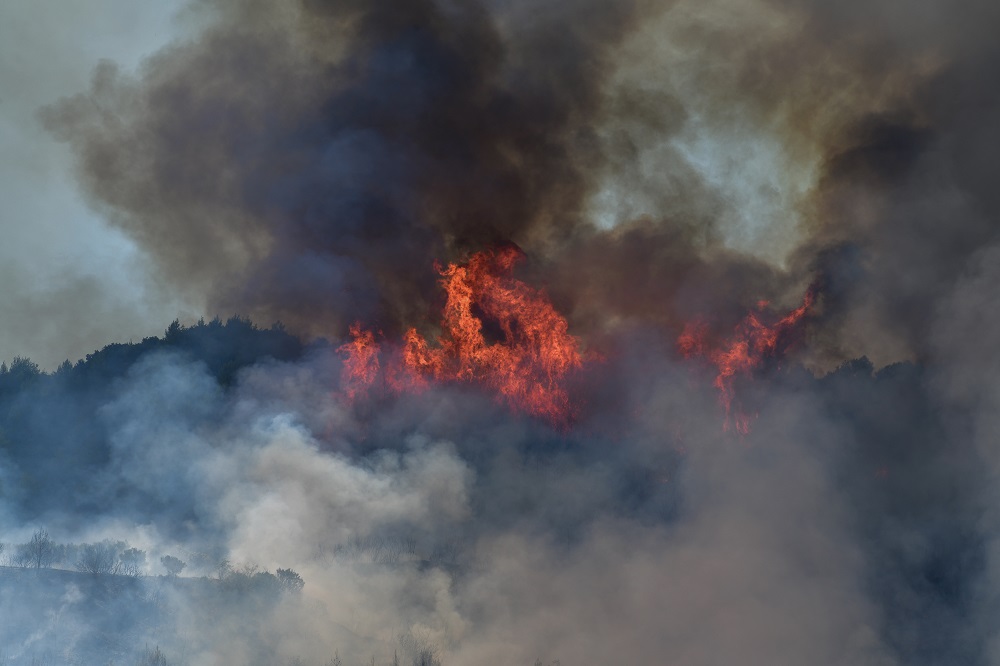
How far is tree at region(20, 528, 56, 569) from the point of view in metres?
70.9

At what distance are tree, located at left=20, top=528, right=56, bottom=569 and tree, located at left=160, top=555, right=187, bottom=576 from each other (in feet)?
22.8

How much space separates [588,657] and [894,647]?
22955 millimetres

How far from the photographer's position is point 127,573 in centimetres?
7075

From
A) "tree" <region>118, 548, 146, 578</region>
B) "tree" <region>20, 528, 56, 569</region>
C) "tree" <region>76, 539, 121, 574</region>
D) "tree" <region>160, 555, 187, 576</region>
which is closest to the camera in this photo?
"tree" <region>76, 539, 121, 574</region>

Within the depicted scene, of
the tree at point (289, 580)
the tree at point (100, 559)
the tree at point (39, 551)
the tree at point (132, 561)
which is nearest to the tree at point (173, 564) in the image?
the tree at point (132, 561)

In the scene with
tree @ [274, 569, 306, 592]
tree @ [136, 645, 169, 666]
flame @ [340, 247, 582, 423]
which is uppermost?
flame @ [340, 247, 582, 423]

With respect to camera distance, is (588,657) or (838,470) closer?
(588,657)

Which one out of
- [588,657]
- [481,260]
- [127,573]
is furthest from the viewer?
[481,260]

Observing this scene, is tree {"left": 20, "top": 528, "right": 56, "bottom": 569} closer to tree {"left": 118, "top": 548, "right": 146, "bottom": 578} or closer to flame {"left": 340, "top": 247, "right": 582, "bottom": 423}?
tree {"left": 118, "top": 548, "right": 146, "bottom": 578}

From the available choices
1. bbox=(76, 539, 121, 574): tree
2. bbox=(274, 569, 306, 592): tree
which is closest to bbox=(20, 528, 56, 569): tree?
bbox=(76, 539, 121, 574): tree

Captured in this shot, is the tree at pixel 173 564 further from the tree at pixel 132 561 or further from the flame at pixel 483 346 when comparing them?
the flame at pixel 483 346

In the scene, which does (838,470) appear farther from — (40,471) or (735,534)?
(40,471)

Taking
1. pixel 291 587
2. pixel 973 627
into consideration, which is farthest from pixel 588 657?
pixel 973 627

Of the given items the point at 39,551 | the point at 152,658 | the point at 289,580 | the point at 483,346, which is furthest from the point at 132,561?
the point at 483,346
